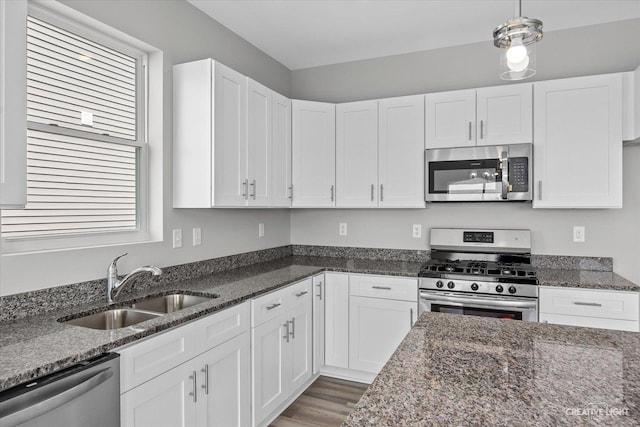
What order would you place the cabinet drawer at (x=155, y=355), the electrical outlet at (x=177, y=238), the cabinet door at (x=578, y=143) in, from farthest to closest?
the cabinet door at (x=578, y=143), the electrical outlet at (x=177, y=238), the cabinet drawer at (x=155, y=355)

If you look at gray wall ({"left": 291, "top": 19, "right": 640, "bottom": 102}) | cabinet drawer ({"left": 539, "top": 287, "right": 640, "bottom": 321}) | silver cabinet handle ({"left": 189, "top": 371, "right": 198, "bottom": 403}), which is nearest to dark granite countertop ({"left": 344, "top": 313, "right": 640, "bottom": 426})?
silver cabinet handle ({"left": 189, "top": 371, "right": 198, "bottom": 403})

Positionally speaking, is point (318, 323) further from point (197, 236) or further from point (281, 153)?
point (281, 153)

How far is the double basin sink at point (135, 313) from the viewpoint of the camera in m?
1.89

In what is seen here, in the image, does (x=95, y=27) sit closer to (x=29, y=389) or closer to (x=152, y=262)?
(x=152, y=262)

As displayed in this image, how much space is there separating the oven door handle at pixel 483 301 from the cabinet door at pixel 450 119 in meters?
1.19

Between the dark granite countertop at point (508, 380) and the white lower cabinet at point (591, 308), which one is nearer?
the dark granite countertop at point (508, 380)

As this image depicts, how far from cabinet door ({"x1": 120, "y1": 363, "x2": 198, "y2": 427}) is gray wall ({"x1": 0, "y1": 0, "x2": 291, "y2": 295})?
2.40ft

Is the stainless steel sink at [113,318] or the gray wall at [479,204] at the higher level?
the gray wall at [479,204]

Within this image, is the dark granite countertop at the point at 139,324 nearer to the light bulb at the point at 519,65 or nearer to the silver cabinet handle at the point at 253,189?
the silver cabinet handle at the point at 253,189

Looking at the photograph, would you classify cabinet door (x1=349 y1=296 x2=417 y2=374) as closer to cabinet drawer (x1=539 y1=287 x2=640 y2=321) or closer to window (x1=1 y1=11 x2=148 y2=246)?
cabinet drawer (x1=539 y1=287 x2=640 y2=321)

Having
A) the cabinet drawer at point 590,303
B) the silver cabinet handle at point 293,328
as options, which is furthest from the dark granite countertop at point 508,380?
the silver cabinet handle at point 293,328

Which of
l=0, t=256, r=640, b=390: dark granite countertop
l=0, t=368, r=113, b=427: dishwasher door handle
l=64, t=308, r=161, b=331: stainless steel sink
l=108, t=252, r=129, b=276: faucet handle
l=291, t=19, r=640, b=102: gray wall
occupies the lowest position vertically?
l=0, t=368, r=113, b=427: dishwasher door handle

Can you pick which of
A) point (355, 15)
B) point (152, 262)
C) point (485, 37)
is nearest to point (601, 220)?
point (485, 37)

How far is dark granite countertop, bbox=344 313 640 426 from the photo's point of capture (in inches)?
33.9
